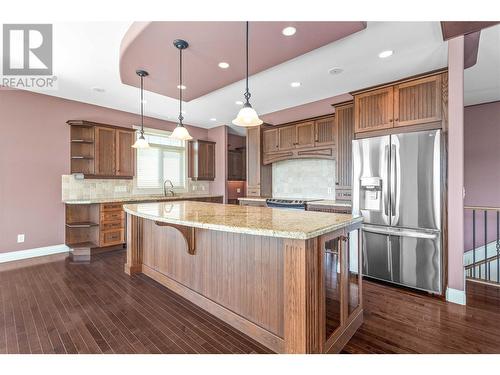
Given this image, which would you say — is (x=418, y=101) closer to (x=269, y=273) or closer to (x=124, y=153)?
(x=269, y=273)

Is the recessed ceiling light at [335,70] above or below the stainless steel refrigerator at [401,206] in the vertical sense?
above

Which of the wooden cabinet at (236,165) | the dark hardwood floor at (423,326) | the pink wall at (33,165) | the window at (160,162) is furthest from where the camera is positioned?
the wooden cabinet at (236,165)

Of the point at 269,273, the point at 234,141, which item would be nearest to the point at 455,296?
the point at 269,273

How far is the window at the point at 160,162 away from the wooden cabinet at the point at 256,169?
190 centimetres

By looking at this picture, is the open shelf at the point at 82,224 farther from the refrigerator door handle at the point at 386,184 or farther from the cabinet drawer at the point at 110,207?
the refrigerator door handle at the point at 386,184

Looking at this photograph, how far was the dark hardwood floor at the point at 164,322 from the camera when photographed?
1.80 m

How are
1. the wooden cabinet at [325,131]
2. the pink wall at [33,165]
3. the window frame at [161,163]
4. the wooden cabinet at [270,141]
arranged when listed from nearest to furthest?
the pink wall at [33,165], the wooden cabinet at [325,131], the wooden cabinet at [270,141], the window frame at [161,163]

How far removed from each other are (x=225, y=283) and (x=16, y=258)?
3.97 metres

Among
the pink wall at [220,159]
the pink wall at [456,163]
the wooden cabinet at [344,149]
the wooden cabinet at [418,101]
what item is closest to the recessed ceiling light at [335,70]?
the wooden cabinet at [344,149]

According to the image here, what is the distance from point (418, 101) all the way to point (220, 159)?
15.2ft

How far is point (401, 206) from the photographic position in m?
2.84

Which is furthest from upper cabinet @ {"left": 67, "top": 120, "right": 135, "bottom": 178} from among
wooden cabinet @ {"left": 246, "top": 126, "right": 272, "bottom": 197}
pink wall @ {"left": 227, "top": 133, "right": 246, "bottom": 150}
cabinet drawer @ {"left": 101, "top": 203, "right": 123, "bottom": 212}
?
pink wall @ {"left": 227, "top": 133, "right": 246, "bottom": 150}
